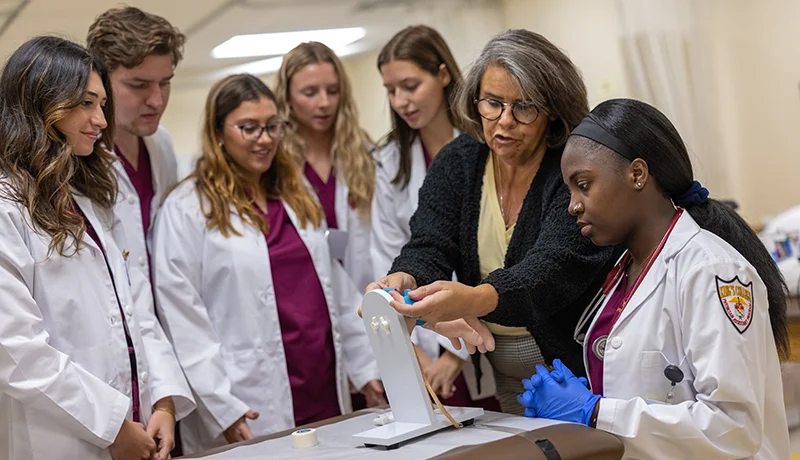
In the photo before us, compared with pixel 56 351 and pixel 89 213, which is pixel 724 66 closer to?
pixel 89 213

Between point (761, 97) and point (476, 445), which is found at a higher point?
point (761, 97)

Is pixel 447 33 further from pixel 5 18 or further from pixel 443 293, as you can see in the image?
pixel 443 293

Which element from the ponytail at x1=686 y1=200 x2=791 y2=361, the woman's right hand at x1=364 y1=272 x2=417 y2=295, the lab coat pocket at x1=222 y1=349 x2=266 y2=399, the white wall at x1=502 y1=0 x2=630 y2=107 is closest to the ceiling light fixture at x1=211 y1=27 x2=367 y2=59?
the white wall at x1=502 y1=0 x2=630 y2=107

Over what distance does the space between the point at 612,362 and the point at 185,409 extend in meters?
0.92

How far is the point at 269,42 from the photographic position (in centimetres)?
357

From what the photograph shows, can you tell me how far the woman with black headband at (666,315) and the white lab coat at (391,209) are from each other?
88cm

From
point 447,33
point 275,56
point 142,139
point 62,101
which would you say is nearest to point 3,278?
point 62,101

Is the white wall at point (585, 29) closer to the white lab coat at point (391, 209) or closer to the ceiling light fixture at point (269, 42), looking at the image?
the ceiling light fixture at point (269, 42)

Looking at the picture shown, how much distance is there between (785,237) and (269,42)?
7.43 ft

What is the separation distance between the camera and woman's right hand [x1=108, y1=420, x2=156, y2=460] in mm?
1467

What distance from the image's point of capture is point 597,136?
1.32 m

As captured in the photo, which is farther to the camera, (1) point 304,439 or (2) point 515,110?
(2) point 515,110

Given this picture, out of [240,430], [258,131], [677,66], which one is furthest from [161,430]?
[677,66]

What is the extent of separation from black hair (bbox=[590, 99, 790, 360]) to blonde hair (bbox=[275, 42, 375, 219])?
105 centimetres
